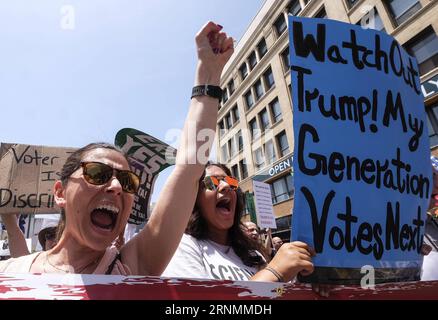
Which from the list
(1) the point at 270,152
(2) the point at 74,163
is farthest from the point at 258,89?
(2) the point at 74,163

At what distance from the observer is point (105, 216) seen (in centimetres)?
126

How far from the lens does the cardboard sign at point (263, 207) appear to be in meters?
4.60

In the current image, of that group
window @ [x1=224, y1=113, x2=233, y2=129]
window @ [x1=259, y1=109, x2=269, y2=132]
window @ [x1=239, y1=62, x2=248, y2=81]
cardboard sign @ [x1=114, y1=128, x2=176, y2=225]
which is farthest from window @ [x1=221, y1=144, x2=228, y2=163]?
cardboard sign @ [x1=114, y1=128, x2=176, y2=225]

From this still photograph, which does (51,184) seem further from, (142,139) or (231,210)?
(231,210)

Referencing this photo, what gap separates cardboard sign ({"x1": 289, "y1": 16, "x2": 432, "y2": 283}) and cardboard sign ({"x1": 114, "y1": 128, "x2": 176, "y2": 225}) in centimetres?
198

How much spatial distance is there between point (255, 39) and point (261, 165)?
8.55m

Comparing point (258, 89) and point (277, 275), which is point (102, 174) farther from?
point (258, 89)

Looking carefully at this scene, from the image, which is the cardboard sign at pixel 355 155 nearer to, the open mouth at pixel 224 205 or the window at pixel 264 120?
the open mouth at pixel 224 205

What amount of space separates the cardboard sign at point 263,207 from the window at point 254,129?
50.2 ft

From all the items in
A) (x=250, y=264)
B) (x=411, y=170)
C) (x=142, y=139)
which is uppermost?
(x=142, y=139)

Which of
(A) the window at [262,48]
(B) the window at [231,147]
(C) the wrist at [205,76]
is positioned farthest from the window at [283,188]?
(C) the wrist at [205,76]

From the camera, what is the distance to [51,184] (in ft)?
8.85

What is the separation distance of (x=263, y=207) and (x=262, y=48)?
17.5 m
